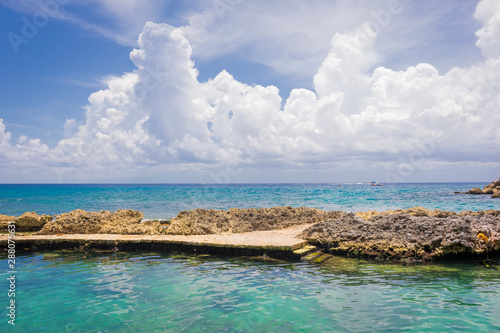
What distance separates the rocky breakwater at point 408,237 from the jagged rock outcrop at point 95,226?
7.14 m

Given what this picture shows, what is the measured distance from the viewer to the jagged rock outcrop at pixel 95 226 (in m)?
14.6

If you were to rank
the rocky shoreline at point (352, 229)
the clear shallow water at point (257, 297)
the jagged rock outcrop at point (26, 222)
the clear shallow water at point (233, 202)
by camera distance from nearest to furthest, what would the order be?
the clear shallow water at point (257, 297)
the rocky shoreline at point (352, 229)
the jagged rock outcrop at point (26, 222)
the clear shallow water at point (233, 202)

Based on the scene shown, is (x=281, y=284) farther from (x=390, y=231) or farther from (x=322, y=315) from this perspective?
(x=390, y=231)

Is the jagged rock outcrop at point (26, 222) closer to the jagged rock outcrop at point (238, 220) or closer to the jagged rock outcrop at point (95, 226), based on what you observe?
the jagged rock outcrop at point (95, 226)

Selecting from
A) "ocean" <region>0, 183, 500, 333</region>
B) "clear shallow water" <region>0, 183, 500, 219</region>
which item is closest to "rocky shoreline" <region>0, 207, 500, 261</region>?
"ocean" <region>0, 183, 500, 333</region>

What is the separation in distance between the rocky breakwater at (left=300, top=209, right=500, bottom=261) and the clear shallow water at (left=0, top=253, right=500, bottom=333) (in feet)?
1.83

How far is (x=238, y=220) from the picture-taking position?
16422 millimetres

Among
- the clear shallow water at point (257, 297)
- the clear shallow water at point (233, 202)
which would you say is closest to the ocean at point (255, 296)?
the clear shallow water at point (257, 297)

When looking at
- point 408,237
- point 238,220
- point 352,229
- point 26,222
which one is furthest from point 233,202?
point 408,237

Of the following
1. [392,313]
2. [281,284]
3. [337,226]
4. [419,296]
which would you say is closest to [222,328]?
[281,284]

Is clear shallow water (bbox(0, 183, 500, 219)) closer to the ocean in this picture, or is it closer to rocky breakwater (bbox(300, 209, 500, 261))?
the ocean

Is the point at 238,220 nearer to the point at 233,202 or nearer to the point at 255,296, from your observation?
the point at 255,296

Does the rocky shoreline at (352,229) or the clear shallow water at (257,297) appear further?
the rocky shoreline at (352,229)

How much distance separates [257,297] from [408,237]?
19.7 ft
